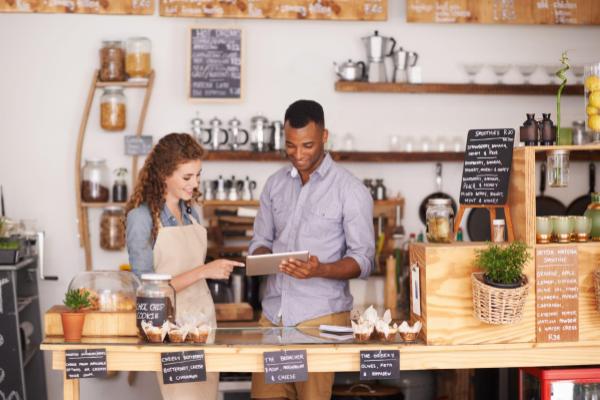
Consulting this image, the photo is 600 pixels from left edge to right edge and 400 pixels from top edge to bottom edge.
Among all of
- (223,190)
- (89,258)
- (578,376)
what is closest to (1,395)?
(89,258)

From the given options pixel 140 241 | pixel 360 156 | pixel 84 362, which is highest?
pixel 360 156

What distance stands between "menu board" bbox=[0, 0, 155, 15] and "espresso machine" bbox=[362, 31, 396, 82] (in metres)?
1.35

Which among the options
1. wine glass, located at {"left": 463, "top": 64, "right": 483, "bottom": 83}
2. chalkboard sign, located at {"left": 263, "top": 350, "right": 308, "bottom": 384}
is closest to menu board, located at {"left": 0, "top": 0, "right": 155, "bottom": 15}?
wine glass, located at {"left": 463, "top": 64, "right": 483, "bottom": 83}

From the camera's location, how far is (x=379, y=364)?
2.77 meters

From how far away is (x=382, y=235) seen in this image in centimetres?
522

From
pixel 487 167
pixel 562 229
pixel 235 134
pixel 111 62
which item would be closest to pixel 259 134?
pixel 235 134

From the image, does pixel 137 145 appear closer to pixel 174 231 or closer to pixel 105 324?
pixel 174 231

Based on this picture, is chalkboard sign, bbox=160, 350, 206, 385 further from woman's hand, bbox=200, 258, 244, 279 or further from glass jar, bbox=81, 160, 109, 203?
glass jar, bbox=81, 160, 109, 203

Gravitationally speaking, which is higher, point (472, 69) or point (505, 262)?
point (472, 69)

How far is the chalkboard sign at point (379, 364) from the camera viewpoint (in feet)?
9.05

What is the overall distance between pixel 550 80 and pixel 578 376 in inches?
116

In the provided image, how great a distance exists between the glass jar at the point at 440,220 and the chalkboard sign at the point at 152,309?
93cm

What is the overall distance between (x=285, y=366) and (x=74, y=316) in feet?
2.30

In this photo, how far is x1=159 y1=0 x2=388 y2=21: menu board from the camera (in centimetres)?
522
